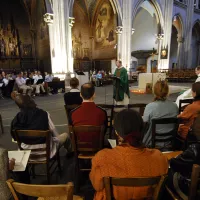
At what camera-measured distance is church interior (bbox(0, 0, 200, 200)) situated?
1.23 metres

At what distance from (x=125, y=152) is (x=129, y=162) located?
7 centimetres

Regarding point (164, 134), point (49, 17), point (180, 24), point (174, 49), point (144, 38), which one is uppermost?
point (180, 24)

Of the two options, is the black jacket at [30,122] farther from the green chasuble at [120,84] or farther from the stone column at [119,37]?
the stone column at [119,37]

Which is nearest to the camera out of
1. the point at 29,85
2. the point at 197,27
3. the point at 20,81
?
the point at 20,81

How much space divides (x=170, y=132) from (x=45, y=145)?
70.0 inches

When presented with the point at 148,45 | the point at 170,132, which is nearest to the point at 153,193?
the point at 170,132

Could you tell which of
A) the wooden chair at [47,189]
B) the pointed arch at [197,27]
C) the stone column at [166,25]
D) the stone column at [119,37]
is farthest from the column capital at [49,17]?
the pointed arch at [197,27]

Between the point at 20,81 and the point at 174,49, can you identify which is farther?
the point at 174,49

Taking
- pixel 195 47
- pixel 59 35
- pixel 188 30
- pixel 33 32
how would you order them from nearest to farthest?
pixel 59 35 → pixel 33 32 → pixel 188 30 → pixel 195 47

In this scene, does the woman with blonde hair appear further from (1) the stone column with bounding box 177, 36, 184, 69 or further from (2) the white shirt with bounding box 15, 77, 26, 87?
(1) the stone column with bounding box 177, 36, 184, 69

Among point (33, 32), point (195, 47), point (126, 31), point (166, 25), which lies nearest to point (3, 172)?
point (126, 31)

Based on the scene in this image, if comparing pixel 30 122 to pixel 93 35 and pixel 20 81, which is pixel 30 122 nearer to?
pixel 20 81

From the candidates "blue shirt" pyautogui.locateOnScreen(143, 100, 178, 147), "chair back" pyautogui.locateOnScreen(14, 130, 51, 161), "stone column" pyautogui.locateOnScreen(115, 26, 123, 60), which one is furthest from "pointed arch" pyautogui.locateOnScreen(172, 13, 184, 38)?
"chair back" pyautogui.locateOnScreen(14, 130, 51, 161)

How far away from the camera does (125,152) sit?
1.21 m
